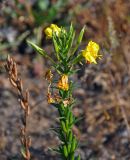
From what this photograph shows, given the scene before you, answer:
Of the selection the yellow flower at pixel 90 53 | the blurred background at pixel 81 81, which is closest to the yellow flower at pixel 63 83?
the yellow flower at pixel 90 53

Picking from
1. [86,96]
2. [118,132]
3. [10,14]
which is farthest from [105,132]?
[10,14]

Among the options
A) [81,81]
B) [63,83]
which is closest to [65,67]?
[63,83]

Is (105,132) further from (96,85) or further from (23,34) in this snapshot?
(23,34)

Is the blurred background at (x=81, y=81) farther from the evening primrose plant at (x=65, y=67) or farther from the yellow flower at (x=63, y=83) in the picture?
the yellow flower at (x=63, y=83)

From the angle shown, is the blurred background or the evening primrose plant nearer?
the evening primrose plant

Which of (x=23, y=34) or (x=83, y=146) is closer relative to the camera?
(x=83, y=146)

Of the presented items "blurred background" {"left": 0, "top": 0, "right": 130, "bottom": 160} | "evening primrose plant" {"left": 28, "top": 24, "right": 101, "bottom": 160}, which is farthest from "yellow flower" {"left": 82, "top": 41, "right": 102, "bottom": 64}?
"blurred background" {"left": 0, "top": 0, "right": 130, "bottom": 160}

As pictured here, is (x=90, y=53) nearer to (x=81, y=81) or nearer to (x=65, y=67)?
(x=65, y=67)

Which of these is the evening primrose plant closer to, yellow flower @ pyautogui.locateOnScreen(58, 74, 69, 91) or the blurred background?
yellow flower @ pyautogui.locateOnScreen(58, 74, 69, 91)
